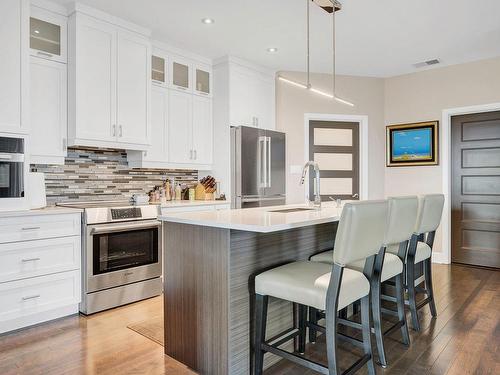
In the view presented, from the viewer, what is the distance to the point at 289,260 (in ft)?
7.74

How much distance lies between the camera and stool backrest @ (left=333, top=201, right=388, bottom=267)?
163 centimetres

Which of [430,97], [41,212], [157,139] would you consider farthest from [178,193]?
[430,97]

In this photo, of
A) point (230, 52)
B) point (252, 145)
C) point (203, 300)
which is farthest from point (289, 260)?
point (230, 52)

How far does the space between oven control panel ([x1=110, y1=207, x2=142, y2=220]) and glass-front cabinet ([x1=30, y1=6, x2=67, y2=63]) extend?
1.44 meters

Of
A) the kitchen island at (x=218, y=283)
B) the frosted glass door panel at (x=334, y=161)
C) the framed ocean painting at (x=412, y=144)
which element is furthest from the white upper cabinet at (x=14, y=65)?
the framed ocean painting at (x=412, y=144)

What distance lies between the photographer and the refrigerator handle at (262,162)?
4559 millimetres

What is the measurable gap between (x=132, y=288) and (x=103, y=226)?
0.65 meters

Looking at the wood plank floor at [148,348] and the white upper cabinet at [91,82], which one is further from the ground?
the white upper cabinet at [91,82]

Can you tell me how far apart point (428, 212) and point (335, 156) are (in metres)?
2.71

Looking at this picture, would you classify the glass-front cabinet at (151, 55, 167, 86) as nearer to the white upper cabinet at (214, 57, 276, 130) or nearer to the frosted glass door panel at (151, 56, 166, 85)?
the frosted glass door panel at (151, 56, 166, 85)

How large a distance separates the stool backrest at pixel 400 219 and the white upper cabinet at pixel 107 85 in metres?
2.61

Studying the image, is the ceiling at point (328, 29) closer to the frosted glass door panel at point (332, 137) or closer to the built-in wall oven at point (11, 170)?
the frosted glass door panel at point (332, 137)

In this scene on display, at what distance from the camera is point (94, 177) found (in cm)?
376

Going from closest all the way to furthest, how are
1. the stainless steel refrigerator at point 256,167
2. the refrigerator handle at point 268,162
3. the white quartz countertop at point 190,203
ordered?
1. the white quartz countertop at point 190,203
2. the stainless steel refrigerator at point 256,167
3. the refrigerator handle at point 268,162
